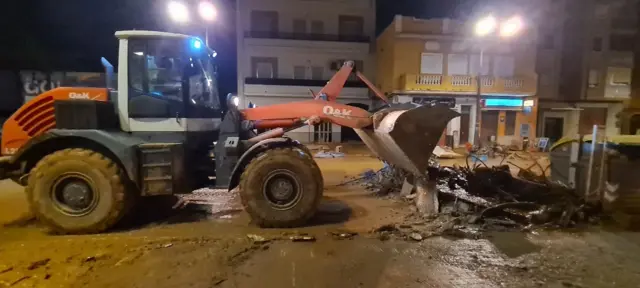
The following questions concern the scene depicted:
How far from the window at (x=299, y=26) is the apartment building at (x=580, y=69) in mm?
17032

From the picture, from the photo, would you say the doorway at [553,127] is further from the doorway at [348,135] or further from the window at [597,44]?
the doorway at [348,135]

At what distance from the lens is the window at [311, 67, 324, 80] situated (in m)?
25.5

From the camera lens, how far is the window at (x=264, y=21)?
25680 mm

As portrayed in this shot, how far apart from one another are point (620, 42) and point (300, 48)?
23.9 meters

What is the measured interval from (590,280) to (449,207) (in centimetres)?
246

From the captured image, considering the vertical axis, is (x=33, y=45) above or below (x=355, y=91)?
above

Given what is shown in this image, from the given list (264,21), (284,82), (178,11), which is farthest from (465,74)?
(178,11)

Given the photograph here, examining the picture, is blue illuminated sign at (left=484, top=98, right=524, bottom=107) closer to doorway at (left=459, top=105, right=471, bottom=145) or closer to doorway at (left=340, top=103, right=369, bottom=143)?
doorway at (left=459, top=105, right=471, bottom=145)

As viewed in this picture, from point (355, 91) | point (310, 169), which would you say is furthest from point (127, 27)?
point (310, 169)

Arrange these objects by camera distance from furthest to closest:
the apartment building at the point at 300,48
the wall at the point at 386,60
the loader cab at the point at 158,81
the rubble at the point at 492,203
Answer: the apartment building at the point at 300,48, the wall at the point at 386,60, the rubble at the point at 492,203, the loader cab at the point at 158,81

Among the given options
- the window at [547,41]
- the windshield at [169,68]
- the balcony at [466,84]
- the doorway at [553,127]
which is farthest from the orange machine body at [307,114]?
the window at [547,41]

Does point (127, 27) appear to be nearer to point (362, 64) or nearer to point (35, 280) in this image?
point (362, 64)

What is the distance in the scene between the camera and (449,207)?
21.1 ft

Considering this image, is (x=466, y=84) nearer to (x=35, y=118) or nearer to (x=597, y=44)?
(x=597, y=44)
